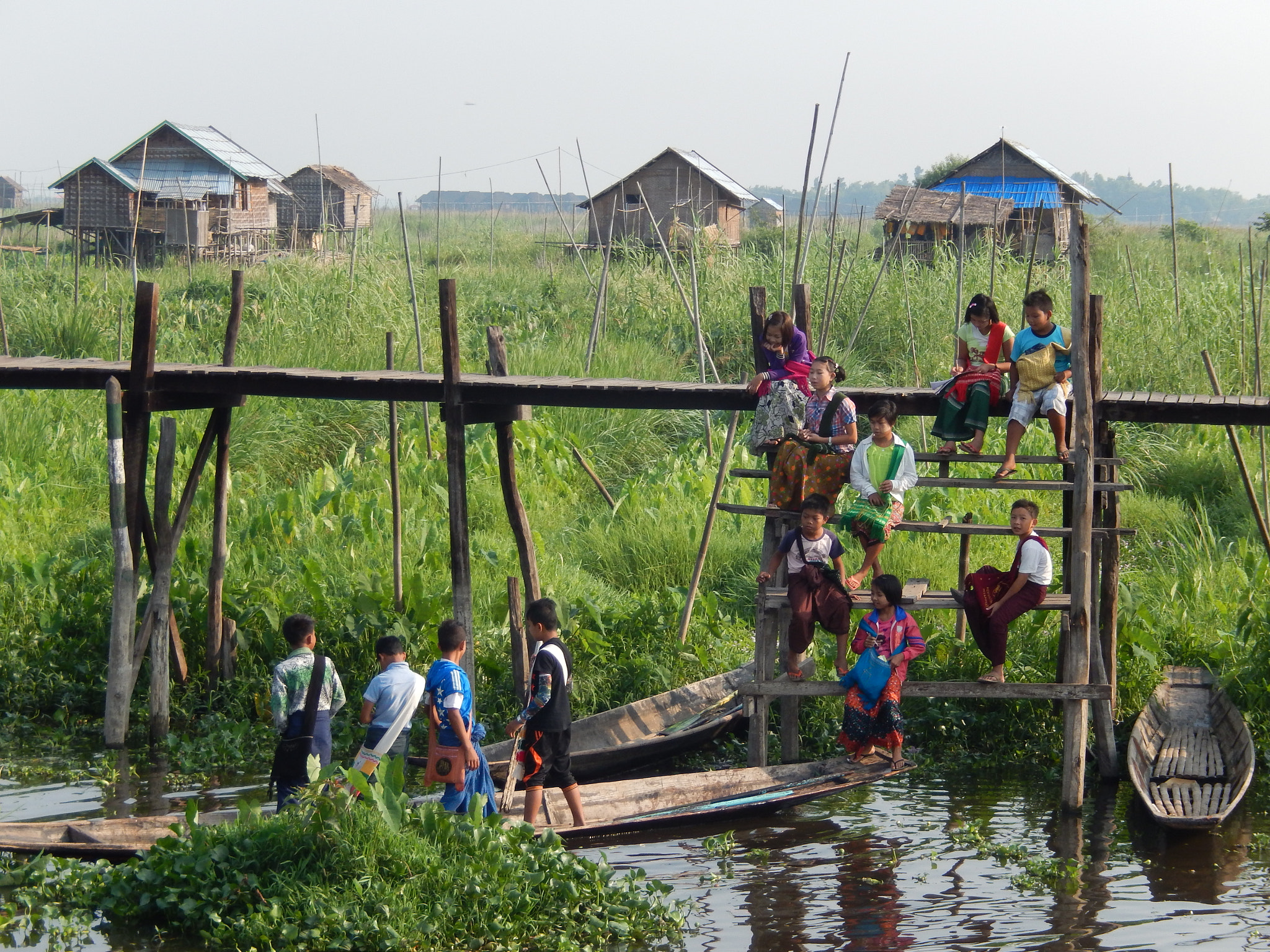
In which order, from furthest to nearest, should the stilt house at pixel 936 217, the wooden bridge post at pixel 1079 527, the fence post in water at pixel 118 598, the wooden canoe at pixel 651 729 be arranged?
the stilt house at pixel 936 217 → the fence post in water at pixel 118 598 → the wooden canoe at pixel 651 729 → the wooden bridge post at pixel 1079 527

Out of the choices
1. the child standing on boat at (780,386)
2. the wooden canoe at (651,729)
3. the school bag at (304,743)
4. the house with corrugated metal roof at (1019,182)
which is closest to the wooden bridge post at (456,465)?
the wooden canoe at (651,729)

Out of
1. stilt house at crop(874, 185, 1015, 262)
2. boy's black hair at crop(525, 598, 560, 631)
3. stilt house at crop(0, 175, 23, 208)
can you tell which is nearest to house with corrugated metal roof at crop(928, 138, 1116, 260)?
stilt house at crop(874, 185, 1015, 262)

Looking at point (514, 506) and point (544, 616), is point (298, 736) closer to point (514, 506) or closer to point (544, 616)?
point (544, 616)

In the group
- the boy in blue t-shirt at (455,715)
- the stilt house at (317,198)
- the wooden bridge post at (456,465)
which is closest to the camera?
the boy in blue t-shirt at (455,715)

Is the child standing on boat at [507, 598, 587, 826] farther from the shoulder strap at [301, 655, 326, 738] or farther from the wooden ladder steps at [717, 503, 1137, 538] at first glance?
the wooden ladder steps at [717, 503, 1137, 538]

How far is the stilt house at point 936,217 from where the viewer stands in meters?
23.3

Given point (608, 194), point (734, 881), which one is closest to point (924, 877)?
point (734, 881)

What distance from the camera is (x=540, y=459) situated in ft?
40.9

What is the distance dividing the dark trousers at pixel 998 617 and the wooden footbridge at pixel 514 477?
0.50 feet

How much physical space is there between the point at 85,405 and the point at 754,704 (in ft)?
30.3

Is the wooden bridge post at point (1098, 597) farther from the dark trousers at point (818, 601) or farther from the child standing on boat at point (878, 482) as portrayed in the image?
the dark trousers at point (818, 601)

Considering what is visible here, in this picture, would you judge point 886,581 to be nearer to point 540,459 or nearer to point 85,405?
point 540,459

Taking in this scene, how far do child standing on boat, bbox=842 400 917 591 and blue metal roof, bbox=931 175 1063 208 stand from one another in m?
20.2

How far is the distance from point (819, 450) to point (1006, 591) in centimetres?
128
